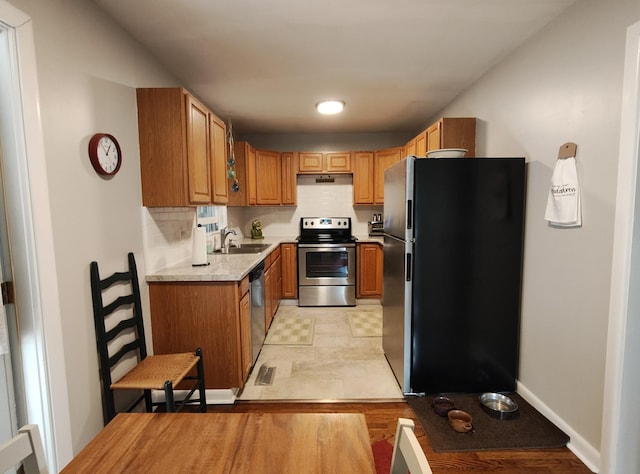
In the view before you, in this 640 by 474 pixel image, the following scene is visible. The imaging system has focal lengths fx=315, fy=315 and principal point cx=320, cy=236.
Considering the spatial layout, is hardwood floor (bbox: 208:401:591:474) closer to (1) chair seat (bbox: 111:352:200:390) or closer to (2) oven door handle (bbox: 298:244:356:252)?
(1) chair seat (bbox: 111:352:200:390)

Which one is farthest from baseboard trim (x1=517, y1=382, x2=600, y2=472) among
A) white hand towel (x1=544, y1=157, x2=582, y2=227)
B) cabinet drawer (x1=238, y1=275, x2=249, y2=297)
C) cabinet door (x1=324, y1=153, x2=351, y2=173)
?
cabinet door (x1=324, y1=153, x2=351, y2=173)

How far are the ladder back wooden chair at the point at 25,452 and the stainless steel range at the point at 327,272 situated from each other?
144 inches

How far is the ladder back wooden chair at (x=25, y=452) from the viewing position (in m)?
0.70

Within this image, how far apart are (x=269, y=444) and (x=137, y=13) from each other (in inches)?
88.7

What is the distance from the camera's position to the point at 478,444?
1.83 meters

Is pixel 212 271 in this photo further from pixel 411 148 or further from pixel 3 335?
pixel 411 148

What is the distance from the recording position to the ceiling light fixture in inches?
130

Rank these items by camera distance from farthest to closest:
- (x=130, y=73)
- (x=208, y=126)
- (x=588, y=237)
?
(x=208, y=126) → (x=130, y=73) → (x=588, y=237)

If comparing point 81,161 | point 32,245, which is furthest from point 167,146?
point 32,245

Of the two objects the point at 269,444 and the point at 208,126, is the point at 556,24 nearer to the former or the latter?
the point at 208,126

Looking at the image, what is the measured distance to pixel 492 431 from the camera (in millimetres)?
1938

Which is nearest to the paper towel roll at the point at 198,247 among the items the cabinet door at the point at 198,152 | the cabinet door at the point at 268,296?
the cabinet door at the point at 198,152

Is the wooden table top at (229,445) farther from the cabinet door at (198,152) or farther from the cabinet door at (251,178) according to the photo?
the cabinet door at (251,178)

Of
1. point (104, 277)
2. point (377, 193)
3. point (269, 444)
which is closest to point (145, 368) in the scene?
point (104, 277)
